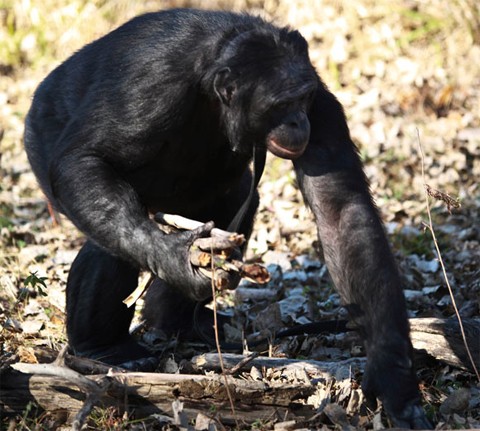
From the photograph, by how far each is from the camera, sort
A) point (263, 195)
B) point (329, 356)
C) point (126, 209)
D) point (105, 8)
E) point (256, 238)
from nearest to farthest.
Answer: point (126, 209), point (329, 356), point (256, 238), point (263, 195), point (105, 8)

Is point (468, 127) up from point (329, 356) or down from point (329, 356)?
up

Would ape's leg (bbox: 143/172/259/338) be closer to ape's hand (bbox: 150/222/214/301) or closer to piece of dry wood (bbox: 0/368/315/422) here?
ape's hand (bbox: 150/222/214/301)

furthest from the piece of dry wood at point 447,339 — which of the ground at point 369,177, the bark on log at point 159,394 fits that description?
the bark on log at point 159,394

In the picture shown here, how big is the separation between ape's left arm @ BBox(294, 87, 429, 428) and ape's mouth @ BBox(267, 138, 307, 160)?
0.73ft

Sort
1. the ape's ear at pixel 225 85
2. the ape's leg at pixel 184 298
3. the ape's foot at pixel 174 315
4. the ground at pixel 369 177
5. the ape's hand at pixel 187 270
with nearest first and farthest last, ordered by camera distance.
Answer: the ape's hand at pixel 187 270 → the ape's ear at pixel 225 85 → the ground at pixel 369 177 → the ape's leg at pixel 184 298 → the ape's foot at pixel 174 315

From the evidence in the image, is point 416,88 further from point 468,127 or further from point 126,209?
point 126,209

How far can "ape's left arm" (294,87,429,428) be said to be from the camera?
500cm

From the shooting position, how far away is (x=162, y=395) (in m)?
4.95

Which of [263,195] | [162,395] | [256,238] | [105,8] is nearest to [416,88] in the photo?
[263,195]

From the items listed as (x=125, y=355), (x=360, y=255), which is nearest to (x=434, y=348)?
(x=360, y=255)

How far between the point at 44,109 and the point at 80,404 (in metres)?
2.55

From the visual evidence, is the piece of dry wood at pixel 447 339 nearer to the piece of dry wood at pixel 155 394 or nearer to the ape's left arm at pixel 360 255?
the ape's left arm at pixel 360 255

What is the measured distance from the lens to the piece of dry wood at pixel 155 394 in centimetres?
491

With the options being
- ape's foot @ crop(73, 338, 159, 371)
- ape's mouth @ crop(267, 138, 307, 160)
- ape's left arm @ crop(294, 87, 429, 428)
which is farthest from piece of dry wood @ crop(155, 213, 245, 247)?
ape's foot @ crop(73, 338, 159, 371)
